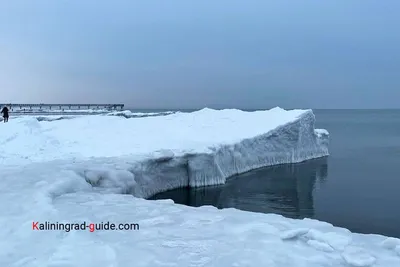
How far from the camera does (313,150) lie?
29.3 metres

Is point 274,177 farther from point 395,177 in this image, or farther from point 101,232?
point 101,232

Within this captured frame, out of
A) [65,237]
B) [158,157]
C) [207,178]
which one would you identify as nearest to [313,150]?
[207,178]

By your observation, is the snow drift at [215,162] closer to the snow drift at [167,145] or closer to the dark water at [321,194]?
the snow drift at [167,145]

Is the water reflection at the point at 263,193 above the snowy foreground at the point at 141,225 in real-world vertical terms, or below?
below

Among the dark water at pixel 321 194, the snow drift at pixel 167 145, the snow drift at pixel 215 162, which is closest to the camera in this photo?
the snow drift at pixel 215 162

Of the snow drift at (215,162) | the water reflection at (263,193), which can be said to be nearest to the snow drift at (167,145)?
the snow drift at (215,162)

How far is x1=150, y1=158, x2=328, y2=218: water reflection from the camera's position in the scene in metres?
14.6

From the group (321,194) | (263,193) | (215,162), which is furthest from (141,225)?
(321,194)

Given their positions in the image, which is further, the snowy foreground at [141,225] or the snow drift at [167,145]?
the snow drift at [167,145]

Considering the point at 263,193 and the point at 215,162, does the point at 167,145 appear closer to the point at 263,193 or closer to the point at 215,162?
the point at 215,162

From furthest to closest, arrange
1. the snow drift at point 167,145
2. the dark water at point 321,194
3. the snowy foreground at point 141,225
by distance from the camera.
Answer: the snow drift at point 167,145, the dark water at point 321,194, the snowy foreground at point 141,225

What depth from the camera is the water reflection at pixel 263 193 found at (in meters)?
14.6

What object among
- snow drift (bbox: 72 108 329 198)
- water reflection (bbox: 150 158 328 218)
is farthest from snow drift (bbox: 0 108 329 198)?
water reflection (bbox: 150 158 328 218)

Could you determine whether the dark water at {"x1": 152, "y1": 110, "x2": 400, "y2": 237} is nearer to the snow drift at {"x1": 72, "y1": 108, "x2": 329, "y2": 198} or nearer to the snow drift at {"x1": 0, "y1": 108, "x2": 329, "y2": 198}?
the snow drift at {"x1": 72, "y1": 108, "x2": 329, "y2": 198}
